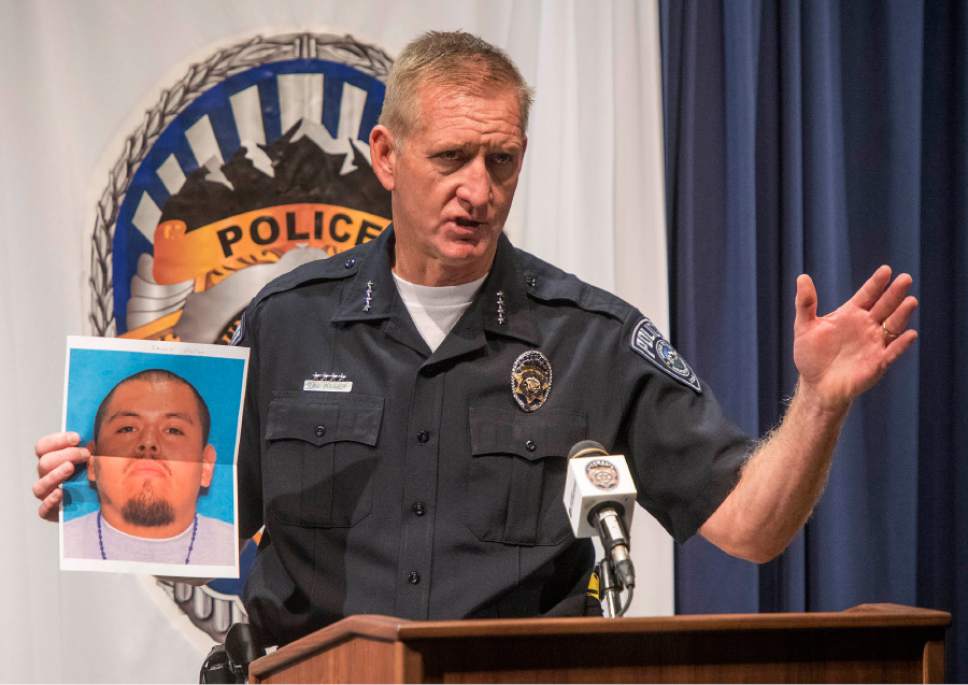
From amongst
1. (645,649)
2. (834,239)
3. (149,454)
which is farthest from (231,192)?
(645,649)

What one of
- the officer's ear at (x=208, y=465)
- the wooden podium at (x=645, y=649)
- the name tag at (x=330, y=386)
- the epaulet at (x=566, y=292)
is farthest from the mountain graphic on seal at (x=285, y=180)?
the wooden podium at (x=645, y=649)

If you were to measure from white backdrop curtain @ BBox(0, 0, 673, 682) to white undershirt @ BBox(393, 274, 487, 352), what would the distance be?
87cm

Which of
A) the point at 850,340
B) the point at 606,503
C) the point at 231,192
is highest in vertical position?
the point at 231,192

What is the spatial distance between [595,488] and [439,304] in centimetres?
Result: 78

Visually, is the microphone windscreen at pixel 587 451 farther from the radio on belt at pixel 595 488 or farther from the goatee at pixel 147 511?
the goatee at pixel 147 511

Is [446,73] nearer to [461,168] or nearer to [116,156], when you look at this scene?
[461,168]

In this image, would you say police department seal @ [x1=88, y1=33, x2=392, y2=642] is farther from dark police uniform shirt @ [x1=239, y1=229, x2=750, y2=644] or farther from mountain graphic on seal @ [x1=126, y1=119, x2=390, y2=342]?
dark police uniform shirt @ [x1=239, y1=229, x2=750, y2=644]

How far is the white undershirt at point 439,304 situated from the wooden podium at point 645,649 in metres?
0.88

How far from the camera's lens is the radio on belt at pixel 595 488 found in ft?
4.86

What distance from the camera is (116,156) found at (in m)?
2.89

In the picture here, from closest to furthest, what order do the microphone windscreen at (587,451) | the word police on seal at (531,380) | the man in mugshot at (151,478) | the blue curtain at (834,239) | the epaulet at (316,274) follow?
the microphone windscreen at (587,451)
the man in mugshot at (151,478)
the word police on seal at (531,380)
the epaulet at (316,274)
the blue curtain at (834,239)

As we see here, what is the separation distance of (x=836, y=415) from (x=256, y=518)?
1.07 metres

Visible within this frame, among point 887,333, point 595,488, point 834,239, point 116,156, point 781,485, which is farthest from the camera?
point 834,239

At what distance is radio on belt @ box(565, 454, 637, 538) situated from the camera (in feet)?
4.86
